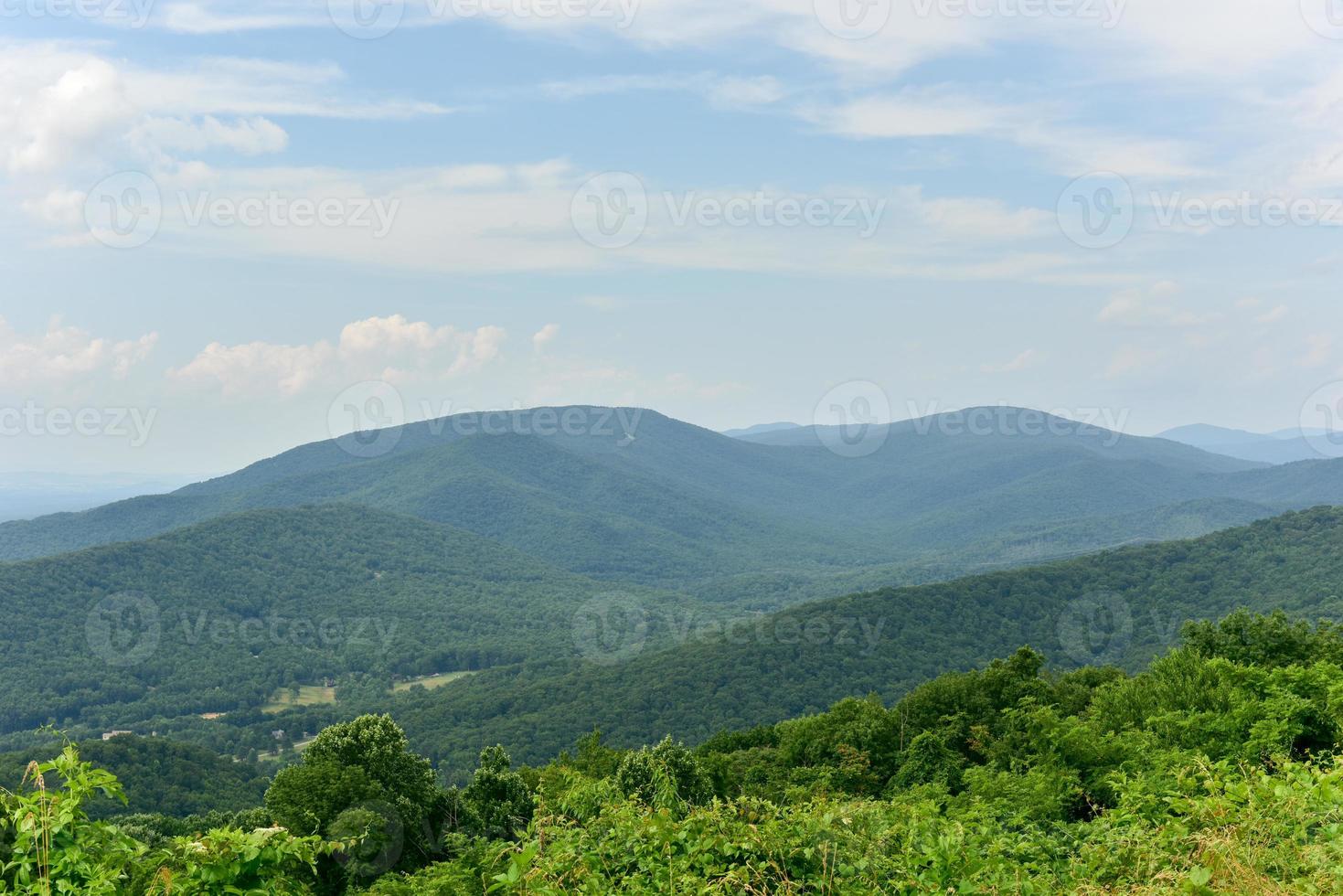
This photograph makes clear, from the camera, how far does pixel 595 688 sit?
96188mm

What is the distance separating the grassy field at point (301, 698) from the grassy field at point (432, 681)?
983cm

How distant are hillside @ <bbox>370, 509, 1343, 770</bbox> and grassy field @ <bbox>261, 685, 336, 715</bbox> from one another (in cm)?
2432

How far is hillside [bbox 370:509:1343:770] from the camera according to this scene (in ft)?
280

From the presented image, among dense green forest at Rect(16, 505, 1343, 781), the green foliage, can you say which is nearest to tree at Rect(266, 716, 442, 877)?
the green foliage

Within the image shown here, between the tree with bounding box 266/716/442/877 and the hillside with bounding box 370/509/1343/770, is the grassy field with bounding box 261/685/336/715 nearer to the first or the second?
the hillside with bounding box 370/509/1343/770

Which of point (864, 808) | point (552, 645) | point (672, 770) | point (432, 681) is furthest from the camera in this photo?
point (552, 645)

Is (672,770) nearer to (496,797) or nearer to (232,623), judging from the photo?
(496,797)

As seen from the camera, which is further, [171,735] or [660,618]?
[660,618]

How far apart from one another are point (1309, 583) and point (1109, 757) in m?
89.6

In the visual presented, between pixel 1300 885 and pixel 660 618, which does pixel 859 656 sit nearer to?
pixel 660 618

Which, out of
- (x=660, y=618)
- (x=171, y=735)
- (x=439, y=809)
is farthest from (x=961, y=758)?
(x=660, y=618)

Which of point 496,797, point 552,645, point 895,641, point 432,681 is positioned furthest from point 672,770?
point 552,645

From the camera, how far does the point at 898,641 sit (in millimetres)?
95438

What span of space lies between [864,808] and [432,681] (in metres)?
142
